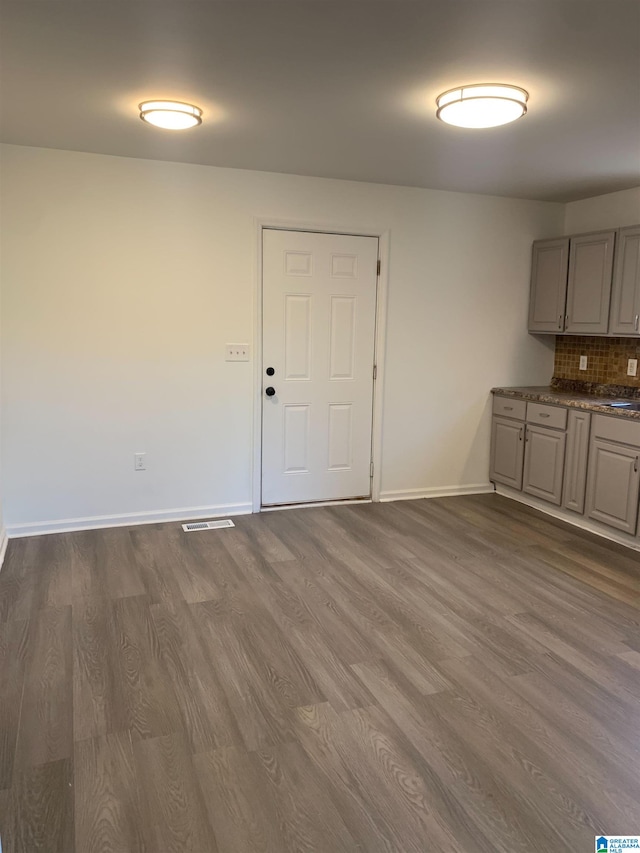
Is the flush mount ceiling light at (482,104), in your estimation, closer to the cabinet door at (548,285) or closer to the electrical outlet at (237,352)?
the electrical outlet at (237,352)

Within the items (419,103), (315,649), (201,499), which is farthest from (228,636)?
(419,103)

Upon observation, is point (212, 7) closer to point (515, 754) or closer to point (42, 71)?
point (42, 71)

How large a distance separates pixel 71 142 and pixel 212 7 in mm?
1978

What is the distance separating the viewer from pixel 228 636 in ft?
9.26

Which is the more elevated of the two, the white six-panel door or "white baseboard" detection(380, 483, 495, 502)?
the white six-panel door

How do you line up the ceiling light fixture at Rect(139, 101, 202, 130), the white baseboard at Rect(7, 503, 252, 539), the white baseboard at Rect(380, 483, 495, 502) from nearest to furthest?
the ceiling light fixture at Rect(139, 101, 202, 130) < the white baseboard at Rect(7, 503, 252, 539) < the white baseboard at Rect(380, 483, 495, 502)

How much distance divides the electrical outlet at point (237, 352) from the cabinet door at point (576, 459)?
231cm

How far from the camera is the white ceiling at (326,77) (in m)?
2.08

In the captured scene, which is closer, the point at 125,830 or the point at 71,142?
the point at 125,830

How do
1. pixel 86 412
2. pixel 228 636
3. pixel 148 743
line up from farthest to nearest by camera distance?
pixel 86 412
pixel 228 636
pixel 148 743

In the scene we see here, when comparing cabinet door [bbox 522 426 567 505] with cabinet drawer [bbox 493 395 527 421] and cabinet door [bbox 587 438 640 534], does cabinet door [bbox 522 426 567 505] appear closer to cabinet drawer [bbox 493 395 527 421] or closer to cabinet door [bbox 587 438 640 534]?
cabinet drawer [bbox 493 395 527 421]

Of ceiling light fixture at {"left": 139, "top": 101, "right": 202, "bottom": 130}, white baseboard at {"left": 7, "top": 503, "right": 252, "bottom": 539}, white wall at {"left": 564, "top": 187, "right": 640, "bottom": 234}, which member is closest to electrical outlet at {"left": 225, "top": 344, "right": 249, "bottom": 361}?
white baseboard at {"left": 7, "top": 503, "right": 252, "bottom": 539}

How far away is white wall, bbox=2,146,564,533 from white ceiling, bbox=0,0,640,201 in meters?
0.31

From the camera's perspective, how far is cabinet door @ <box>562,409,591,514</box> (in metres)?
4.30
